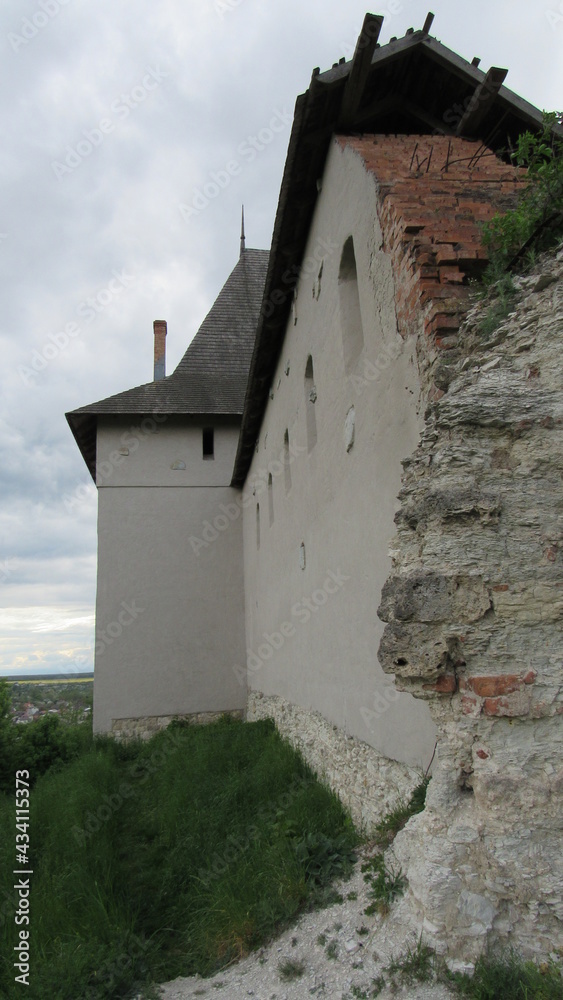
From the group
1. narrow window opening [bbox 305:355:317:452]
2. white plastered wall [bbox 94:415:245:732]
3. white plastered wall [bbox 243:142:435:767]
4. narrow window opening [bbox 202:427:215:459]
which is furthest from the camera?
narrow window opening [bbox 202:427:215:459]

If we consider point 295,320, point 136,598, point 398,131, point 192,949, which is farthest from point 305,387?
point 136,598

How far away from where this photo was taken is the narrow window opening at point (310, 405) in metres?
7.34

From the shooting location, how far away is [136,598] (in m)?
14.2

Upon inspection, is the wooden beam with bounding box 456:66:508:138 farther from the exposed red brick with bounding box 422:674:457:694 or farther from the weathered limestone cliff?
the exposed red brick with bounding box 422:674:457:694

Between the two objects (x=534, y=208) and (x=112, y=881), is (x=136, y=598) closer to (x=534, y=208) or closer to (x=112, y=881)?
(x=112, y=881)

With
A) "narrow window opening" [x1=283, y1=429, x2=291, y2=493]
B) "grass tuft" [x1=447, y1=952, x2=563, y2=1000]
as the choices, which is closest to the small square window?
"narrow window opening" [x1=283, y1=429, x2=291, y2=493]

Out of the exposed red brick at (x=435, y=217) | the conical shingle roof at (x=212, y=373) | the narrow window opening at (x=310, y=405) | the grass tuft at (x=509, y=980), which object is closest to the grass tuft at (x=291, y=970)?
the grass tuft at (x=509, y=980)

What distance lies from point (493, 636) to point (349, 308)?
4037mm

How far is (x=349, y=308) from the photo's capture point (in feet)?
19.0

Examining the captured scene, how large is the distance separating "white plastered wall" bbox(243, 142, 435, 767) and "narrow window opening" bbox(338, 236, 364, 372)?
0.12 feet

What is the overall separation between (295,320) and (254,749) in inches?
251

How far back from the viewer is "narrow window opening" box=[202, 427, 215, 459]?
51.3ft

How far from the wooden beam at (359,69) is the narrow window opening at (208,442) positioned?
10.2 meters

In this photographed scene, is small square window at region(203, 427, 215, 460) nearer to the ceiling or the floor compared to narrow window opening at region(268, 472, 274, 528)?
nearer to the ceiling
